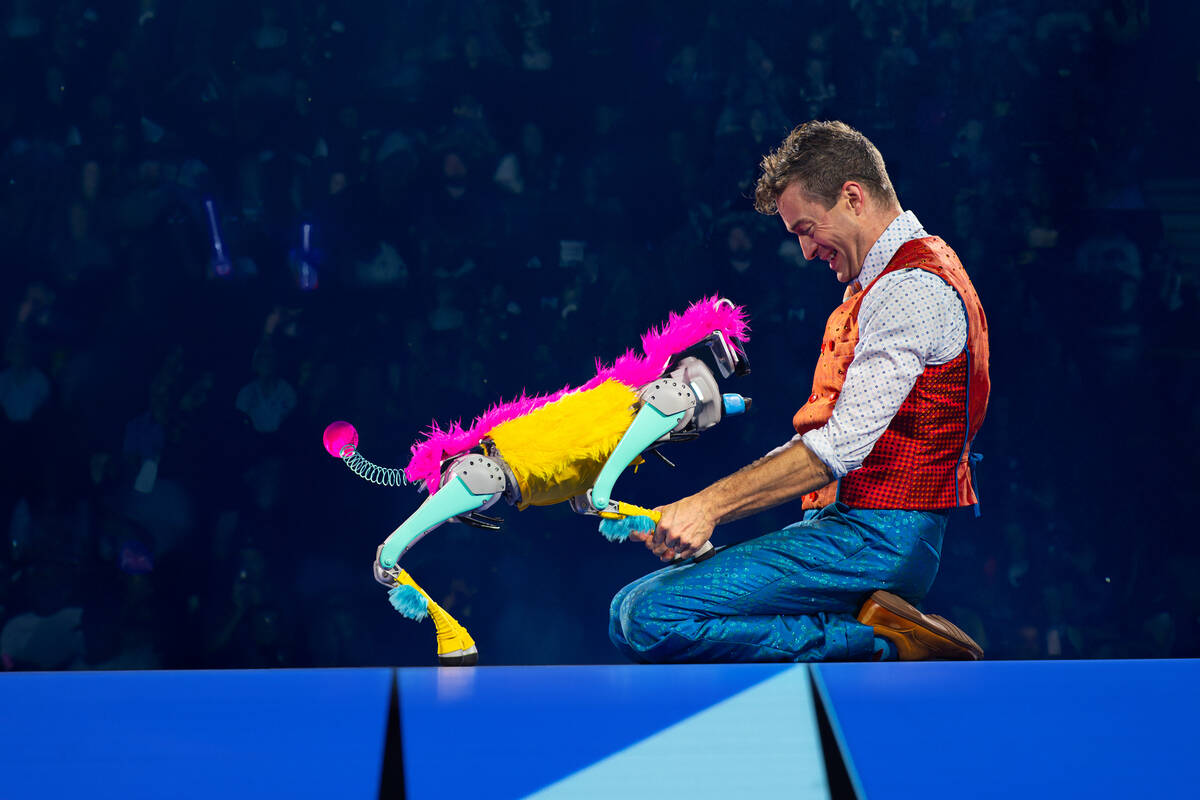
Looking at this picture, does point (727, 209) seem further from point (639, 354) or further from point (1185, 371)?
point (1185, 371)

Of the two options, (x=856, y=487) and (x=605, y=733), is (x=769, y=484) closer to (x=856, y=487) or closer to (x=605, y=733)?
(x=856, y=487)

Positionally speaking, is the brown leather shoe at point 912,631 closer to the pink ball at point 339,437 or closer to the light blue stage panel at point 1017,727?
the light blue stage panel at point 1017,727

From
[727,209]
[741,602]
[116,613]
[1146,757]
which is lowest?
[1146,757]

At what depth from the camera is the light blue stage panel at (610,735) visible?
5.06ft

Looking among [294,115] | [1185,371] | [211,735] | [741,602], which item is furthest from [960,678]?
[294,115]

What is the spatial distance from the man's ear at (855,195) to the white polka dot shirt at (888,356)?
204 mm

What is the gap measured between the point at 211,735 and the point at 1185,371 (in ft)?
8.70

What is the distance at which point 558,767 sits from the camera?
1.56 meters

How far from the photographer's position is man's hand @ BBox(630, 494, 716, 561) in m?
2.03

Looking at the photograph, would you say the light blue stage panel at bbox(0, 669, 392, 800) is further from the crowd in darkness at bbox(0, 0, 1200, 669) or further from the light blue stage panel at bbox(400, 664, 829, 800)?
the crowd in darkness at bbox(0, 0, 1200, 669)

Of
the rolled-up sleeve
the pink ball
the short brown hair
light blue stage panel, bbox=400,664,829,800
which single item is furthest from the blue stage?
the short brown hair

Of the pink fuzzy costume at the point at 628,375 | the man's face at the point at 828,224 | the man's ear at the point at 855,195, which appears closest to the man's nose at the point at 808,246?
the man's face at the point at 828,224

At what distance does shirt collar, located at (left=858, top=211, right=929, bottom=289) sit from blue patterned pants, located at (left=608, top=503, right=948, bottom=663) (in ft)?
1.54

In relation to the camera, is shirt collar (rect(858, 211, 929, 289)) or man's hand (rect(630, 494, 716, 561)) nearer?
man's hand (rect(630, 494, 716, 561))
